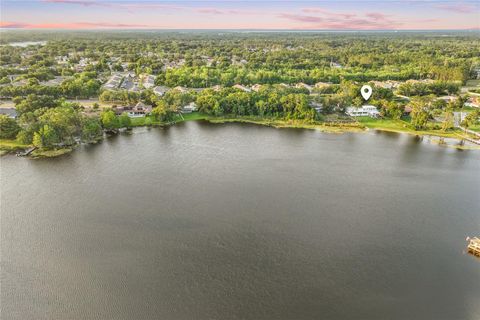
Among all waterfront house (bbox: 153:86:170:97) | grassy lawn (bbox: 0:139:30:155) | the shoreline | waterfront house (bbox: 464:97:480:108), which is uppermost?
waterfront house (bbox: 153:86:170:97)

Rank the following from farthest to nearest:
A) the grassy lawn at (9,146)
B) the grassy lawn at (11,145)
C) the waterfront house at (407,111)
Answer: the waterfront house at (407,111) → the grassy lawn at (11,145) → the grassy lawn at (9,146)

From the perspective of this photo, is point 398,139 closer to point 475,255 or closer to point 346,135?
point 346,135

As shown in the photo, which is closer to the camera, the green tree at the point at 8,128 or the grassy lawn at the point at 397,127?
the green tree at the point at 8,128

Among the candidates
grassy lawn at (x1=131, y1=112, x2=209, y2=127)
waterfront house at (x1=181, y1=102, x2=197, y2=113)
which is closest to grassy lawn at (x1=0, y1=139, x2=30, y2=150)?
grassy lawn at (x1=131, y1=112, x2=209, y2=127)

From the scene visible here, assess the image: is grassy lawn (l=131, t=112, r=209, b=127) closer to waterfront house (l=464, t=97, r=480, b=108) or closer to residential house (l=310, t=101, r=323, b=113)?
residential house (l=310, t=101, r=323, b=113)

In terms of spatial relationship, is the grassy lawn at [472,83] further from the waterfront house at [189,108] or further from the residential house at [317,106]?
the waterfront house at [189,108]

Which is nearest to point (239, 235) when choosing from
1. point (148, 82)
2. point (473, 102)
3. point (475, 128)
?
point (475, 128)

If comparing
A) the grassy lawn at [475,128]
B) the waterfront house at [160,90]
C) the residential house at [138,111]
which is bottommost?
the grassy lawn at [475,128]

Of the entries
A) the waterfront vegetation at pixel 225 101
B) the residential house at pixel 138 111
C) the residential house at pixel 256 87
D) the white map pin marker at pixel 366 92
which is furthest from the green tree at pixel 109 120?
the white map pin marker at pixel 366 92

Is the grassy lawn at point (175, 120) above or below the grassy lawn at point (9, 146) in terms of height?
above
